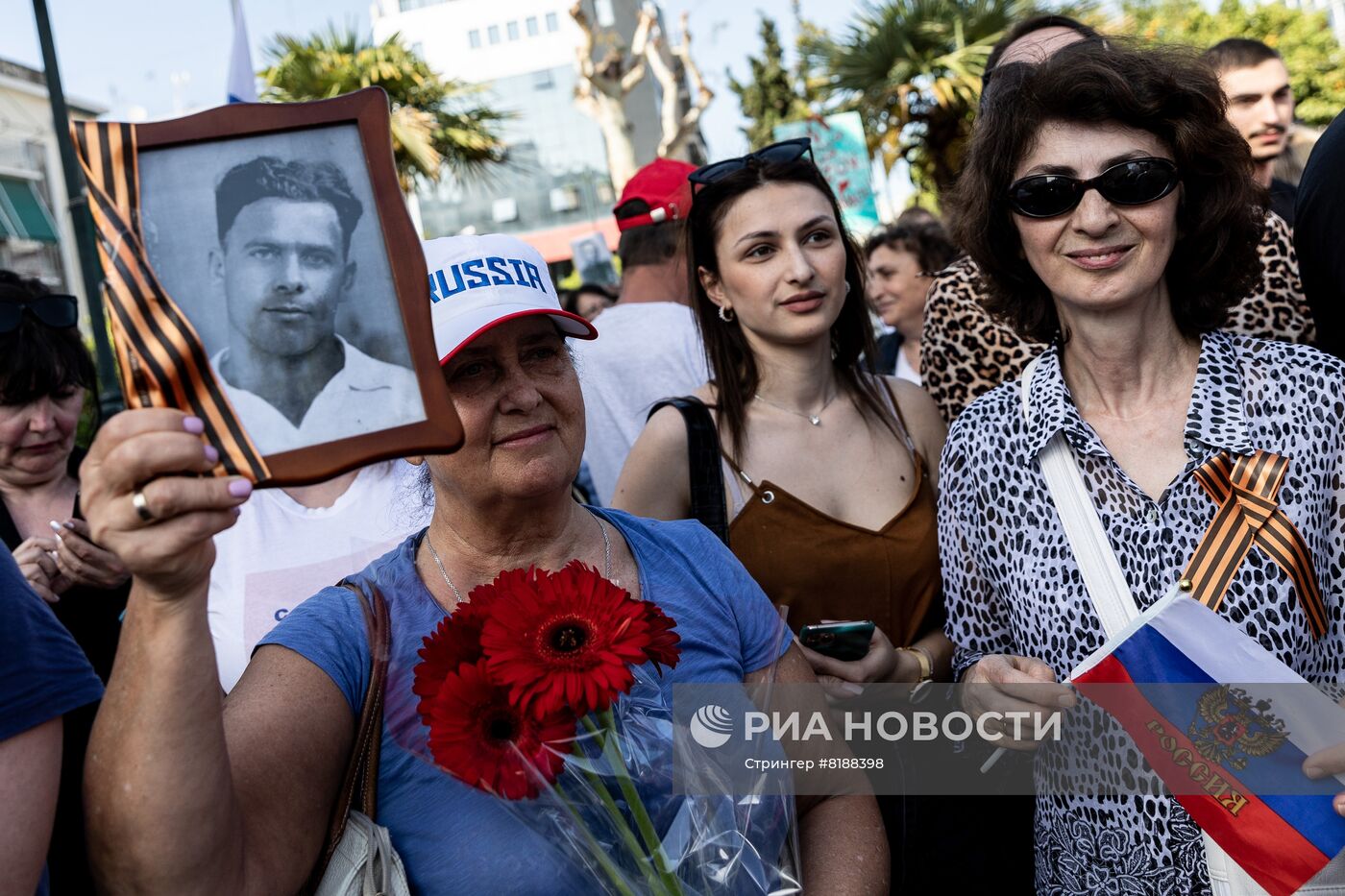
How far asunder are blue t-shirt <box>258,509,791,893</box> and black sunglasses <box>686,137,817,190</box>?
1646mm

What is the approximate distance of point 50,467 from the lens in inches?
134

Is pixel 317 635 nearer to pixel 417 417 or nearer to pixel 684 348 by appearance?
pixel 417 417

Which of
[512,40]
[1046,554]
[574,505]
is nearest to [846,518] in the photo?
[1046,554]

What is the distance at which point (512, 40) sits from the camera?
2290 inches

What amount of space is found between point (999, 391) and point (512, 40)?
197ft

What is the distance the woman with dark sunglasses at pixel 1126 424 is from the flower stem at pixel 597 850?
91 centimetres

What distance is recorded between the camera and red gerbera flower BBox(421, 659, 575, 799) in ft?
5.00

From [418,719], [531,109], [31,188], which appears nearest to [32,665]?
[418,719]

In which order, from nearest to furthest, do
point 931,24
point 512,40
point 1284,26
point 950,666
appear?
point 950,666 → point 931,24 → point 1284,26 → point 512,40

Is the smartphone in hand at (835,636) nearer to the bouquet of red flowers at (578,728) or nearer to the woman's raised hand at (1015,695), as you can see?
the woman's raised hand at (1015,695)

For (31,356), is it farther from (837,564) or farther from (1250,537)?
(1250,537)

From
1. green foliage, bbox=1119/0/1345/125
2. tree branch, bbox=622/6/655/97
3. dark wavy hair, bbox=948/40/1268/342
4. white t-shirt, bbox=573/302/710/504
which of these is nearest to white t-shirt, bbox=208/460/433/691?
white t-shirt, bbox=573/302/710/504

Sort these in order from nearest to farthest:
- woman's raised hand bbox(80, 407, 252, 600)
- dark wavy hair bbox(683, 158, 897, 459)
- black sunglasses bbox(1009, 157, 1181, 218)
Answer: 1. woman's raised hand bbox(80, 407, 252, 600)
2. black sunglasses bbox(1009, 157, 1181, 218)
3. dark wavy hair bbox(683, 158, 897, 459)

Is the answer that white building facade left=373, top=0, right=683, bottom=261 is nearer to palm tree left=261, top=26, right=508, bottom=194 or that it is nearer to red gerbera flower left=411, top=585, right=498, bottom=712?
palm tree left=261, top=26, right=508, bottom=194
